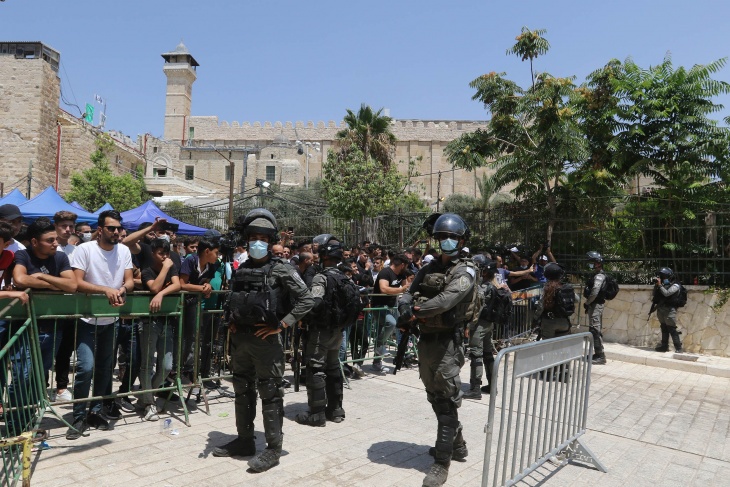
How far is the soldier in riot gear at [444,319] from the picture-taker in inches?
158

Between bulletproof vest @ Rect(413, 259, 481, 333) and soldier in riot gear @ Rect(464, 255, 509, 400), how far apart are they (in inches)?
87.6

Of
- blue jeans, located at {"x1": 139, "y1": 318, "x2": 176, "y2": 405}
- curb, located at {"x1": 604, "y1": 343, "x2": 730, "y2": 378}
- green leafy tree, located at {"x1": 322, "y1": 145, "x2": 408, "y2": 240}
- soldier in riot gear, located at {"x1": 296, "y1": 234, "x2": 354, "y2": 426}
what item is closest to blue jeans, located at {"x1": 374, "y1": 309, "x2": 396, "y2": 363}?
soldier in riot gear, located at {"x1": 296, "y1": 234, "x2": 354, "y2": 426}

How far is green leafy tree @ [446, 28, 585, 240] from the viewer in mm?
12273

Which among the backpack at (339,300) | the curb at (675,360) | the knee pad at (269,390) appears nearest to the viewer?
the knee pad at (269,390)

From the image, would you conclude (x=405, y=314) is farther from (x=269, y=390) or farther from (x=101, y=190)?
(x=101, y=190)

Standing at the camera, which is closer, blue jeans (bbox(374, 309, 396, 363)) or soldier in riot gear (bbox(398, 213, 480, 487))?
soldier in riot gear (bbox(398, 213, 480, 487))

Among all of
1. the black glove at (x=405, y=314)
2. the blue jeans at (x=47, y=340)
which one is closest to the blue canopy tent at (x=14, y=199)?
the blue jeans at (x=47, y=340)

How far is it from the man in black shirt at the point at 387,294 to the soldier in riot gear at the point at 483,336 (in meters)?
1.23

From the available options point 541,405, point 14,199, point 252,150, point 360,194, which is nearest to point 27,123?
point 252,150

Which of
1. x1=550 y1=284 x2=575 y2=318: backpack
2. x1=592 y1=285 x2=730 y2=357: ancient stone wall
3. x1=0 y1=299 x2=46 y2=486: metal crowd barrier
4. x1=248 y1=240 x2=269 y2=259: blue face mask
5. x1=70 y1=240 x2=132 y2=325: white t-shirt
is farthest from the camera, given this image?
x1=592 y1=285 x2=730 y2=357: ancient stone wall

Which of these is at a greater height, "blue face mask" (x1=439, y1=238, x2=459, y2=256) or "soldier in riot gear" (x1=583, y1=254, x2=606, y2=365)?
"blue face mask" (x1=439, y1=238, x2=459, y2=256)

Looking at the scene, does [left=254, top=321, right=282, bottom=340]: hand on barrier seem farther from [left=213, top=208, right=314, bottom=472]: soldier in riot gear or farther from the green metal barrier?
the green metal barrier

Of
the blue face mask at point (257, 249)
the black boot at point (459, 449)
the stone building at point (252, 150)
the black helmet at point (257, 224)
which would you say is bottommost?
the black boot at point (459, 449)

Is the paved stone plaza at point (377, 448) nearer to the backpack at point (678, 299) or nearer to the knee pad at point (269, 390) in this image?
the knee pad at point (269, 390)
